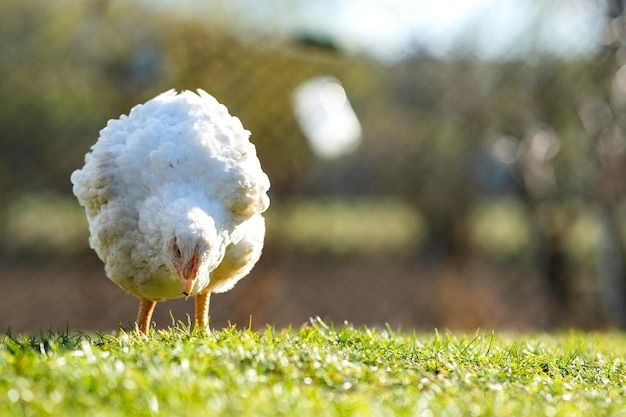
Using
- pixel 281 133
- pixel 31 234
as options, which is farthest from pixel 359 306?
pixel 31 234

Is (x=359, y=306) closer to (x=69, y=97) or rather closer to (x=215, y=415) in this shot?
(x=69, y=97)

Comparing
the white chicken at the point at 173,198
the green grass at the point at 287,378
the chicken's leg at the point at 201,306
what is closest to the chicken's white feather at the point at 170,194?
the white chicken at the point at 173,198

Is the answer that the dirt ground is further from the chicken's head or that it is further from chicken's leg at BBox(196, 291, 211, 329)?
the chicken's head

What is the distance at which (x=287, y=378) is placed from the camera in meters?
3.65

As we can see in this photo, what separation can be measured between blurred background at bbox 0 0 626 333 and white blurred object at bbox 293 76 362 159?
1.1 inches

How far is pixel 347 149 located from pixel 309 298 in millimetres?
2218

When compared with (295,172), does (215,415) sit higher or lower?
lower

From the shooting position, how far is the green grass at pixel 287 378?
10.6 feet

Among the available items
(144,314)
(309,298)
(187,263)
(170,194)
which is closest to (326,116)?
(309,298)

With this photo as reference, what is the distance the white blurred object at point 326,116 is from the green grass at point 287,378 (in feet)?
16.4

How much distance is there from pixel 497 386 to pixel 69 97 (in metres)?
7.31

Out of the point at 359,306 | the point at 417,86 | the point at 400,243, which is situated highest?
the point at 417,86

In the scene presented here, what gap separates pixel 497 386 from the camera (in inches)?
153

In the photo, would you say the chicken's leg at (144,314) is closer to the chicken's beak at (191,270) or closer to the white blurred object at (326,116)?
the chicken's beak at (191,270)
